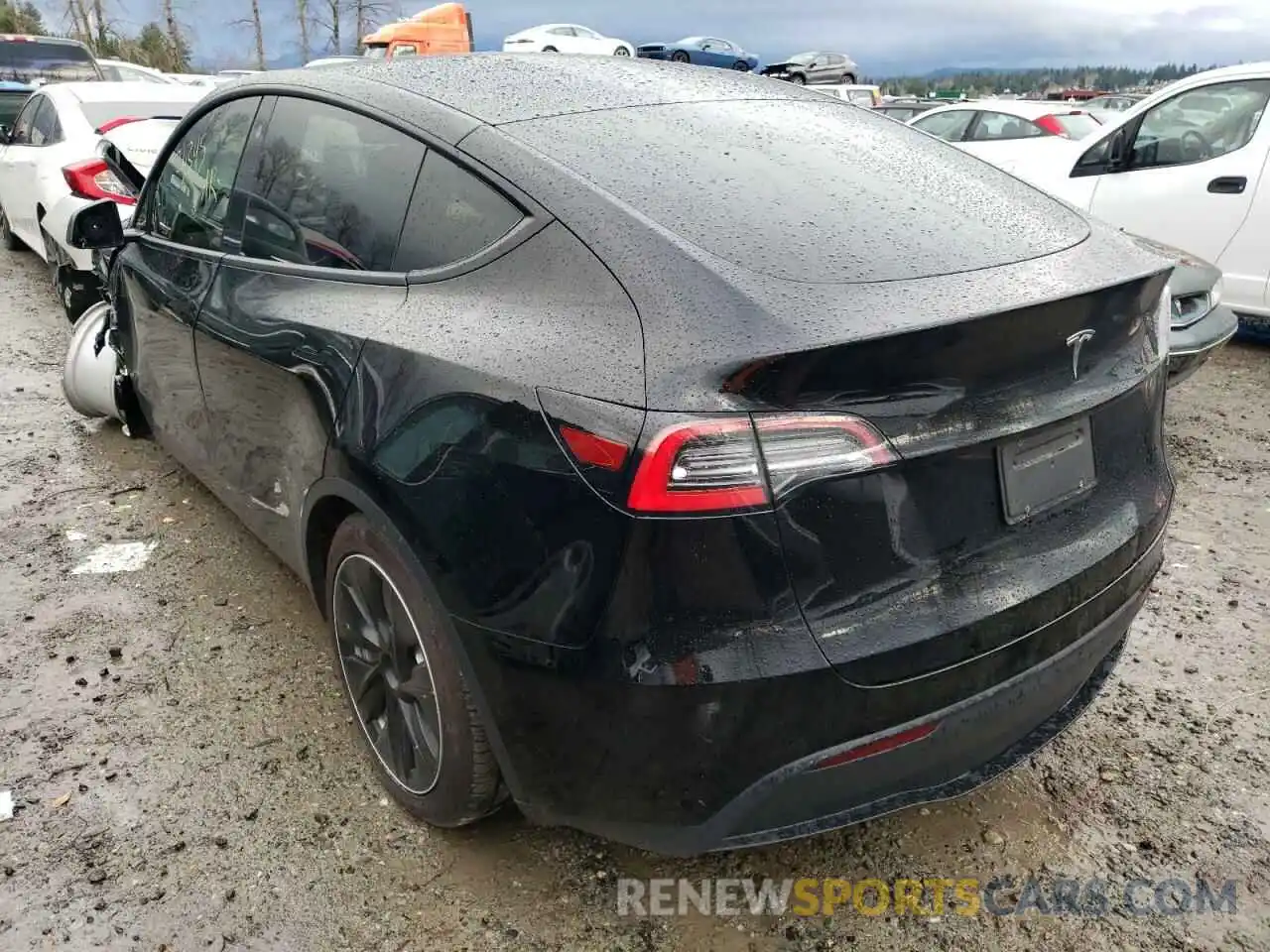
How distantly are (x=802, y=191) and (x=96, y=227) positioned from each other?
283 centimetres

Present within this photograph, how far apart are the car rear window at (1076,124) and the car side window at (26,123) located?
395 inches

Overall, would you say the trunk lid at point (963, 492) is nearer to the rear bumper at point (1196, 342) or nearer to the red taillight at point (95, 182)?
the rear bumper at point (1196, 342)

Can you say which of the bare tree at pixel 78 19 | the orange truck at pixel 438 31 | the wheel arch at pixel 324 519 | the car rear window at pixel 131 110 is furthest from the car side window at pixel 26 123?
the bare tree at pixel 78 19

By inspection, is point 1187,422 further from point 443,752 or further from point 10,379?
point 10,379

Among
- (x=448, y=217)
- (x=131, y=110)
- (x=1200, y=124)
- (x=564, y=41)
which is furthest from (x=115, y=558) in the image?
(x=564, y=41)

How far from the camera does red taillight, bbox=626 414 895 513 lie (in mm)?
1524

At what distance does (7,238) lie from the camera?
368 inches

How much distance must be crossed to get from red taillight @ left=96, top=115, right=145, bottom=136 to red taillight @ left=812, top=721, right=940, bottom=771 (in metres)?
7.09

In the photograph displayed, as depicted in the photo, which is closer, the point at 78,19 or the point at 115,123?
the point at 115,123

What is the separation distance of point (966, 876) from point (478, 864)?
1.10m

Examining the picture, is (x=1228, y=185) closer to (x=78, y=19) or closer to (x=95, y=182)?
(x=95, y=182)

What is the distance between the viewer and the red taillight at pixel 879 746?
166 cm

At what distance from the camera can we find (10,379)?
221 inches

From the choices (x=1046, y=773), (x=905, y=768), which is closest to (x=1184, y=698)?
(x=1046, y=773)
